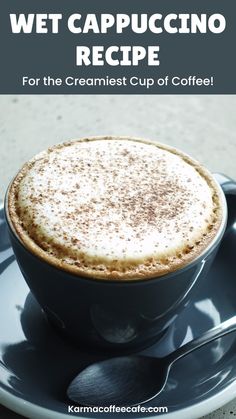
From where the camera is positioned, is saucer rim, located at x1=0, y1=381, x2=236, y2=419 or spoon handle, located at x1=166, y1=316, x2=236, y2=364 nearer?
saucer rim, located at x1=0, y1=381, x2=236, y2=419

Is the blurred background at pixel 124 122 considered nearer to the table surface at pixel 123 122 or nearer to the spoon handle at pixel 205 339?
the table surface at pixel 123 122

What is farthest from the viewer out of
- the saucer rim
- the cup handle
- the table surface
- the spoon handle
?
the table surface

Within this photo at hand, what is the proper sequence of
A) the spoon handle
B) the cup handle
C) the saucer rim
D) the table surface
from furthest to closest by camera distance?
the table surface, the cup handle, the spoon handle, the saucer rim

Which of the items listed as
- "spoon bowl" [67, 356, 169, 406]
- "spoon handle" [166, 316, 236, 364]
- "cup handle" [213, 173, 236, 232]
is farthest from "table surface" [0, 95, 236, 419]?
"spoon bowl" [67, 356, 169, 406]

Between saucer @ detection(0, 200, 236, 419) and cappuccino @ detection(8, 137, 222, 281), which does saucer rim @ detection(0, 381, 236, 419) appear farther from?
cappuccino @ detection(8, 137, 222, 281)

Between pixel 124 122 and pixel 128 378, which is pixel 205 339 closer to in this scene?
pixel 128 378

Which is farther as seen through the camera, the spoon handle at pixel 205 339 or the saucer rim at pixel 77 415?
the spoon handle at pixel 205 339

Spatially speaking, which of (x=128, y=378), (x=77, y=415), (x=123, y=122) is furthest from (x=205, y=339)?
(x=123, y=122)

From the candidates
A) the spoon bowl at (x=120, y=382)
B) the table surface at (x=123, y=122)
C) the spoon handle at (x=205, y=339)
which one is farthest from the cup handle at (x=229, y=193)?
the table surface at (x=123, y=122)
